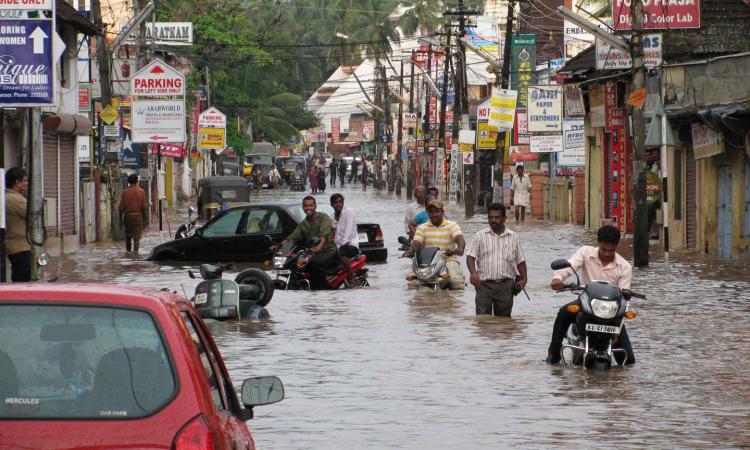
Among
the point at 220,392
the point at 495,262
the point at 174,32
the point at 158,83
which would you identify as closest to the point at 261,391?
the point at 220,392

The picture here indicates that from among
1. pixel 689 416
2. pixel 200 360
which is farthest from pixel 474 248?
pixel 200 360

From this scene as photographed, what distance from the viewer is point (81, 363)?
17.3 feet

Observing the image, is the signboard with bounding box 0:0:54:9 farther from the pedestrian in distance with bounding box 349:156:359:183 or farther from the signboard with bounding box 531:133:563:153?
the pedestrian in distance with bounding box 349:156:359:183

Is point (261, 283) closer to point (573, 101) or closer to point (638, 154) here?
point (638, 154)

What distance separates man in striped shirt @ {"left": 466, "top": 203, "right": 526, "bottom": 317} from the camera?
54.4 ft

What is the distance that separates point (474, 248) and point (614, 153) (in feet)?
Result: 86.6

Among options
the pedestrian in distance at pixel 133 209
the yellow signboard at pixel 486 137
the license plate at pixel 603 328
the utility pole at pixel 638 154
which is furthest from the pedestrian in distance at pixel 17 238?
the yellow signboard at pixel 486 137

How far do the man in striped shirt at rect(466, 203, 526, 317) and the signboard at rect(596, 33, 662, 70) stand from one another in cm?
1249

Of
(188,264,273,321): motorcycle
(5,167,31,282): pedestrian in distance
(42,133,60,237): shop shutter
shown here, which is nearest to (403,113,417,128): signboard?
(42,133,60,237): shop shutter

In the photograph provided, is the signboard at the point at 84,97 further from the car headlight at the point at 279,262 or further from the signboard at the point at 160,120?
the car headlight at the point at 279,262

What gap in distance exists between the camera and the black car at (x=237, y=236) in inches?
1114

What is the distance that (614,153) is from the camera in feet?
139

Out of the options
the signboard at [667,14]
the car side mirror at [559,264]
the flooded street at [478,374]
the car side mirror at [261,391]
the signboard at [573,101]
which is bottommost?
the flooded street at [478,374]

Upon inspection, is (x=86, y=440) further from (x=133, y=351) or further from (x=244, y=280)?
(x=244, y=280)
